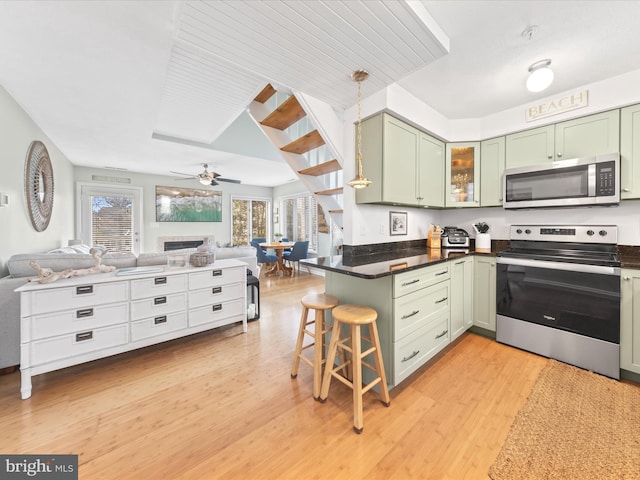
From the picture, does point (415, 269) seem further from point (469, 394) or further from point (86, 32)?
point (86, 32)

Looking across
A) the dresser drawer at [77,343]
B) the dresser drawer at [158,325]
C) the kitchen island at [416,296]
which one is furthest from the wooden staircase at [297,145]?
the dresser drawer at [77,343]

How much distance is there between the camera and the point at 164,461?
1.29 metres

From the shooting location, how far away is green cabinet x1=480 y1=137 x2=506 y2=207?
2746mm

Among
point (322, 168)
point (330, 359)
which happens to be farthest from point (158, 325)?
point (322, 168)

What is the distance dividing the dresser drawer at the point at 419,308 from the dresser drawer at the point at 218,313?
1800mm

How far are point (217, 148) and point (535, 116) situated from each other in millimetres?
4213

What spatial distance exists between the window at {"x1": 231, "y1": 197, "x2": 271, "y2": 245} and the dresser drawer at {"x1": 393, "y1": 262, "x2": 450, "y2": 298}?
6.33m

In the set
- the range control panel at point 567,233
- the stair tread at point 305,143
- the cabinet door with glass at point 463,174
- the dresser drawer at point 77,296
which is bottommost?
the dresser drawer at point 77,296

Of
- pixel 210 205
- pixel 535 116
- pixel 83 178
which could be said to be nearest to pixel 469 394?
pixel 535 116

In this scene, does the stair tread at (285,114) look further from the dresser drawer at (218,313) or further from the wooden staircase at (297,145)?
the dresser drawer at (218,313)

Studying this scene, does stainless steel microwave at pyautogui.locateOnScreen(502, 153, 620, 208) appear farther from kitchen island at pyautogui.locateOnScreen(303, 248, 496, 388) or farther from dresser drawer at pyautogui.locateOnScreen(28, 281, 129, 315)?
dresser drawer at pyautogui.locateOnScreen(28, 281, 129, 315)

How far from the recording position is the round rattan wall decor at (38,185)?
2807 mm

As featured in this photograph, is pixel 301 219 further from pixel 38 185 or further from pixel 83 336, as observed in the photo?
pixel 83 336

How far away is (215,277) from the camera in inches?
104
